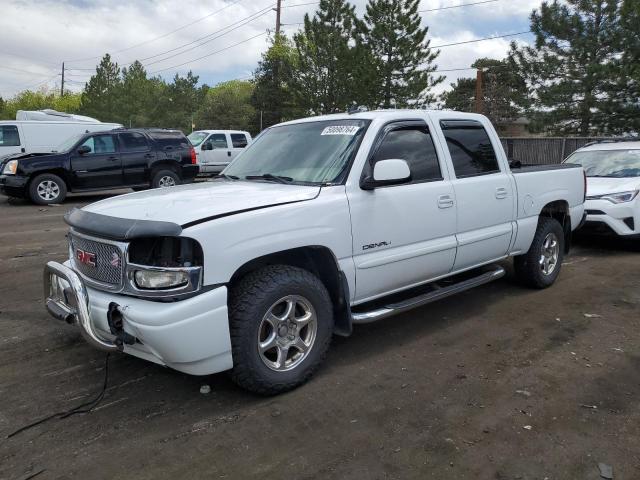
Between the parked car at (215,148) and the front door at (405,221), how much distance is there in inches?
640

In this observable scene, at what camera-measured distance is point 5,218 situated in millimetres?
11000

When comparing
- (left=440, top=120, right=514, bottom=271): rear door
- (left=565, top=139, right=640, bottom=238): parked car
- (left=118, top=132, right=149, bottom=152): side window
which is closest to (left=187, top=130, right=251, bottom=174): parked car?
(left=118, top=132, right=149, bottom=152): side window

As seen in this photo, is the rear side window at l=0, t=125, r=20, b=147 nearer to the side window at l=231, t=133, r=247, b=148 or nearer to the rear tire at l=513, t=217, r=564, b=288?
the side window at l=231, t=133, r=247, b=148

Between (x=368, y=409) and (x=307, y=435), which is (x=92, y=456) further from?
(x=368, y=409)

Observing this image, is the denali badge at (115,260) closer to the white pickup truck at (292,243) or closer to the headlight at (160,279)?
the white pickup truck at (292,243)

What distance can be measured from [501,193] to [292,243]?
2.56 m

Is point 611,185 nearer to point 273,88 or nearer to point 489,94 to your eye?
point 273,88

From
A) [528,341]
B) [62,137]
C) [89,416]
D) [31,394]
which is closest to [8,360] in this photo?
[31,394]

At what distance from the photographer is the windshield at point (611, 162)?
8469mm

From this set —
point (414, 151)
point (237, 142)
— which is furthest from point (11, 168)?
point (414, 151)

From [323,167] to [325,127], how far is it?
55 cm

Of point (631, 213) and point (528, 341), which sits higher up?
point (631, 213)

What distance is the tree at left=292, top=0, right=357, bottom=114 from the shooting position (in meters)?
31.3

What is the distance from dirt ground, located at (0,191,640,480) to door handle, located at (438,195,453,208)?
3.62ft
